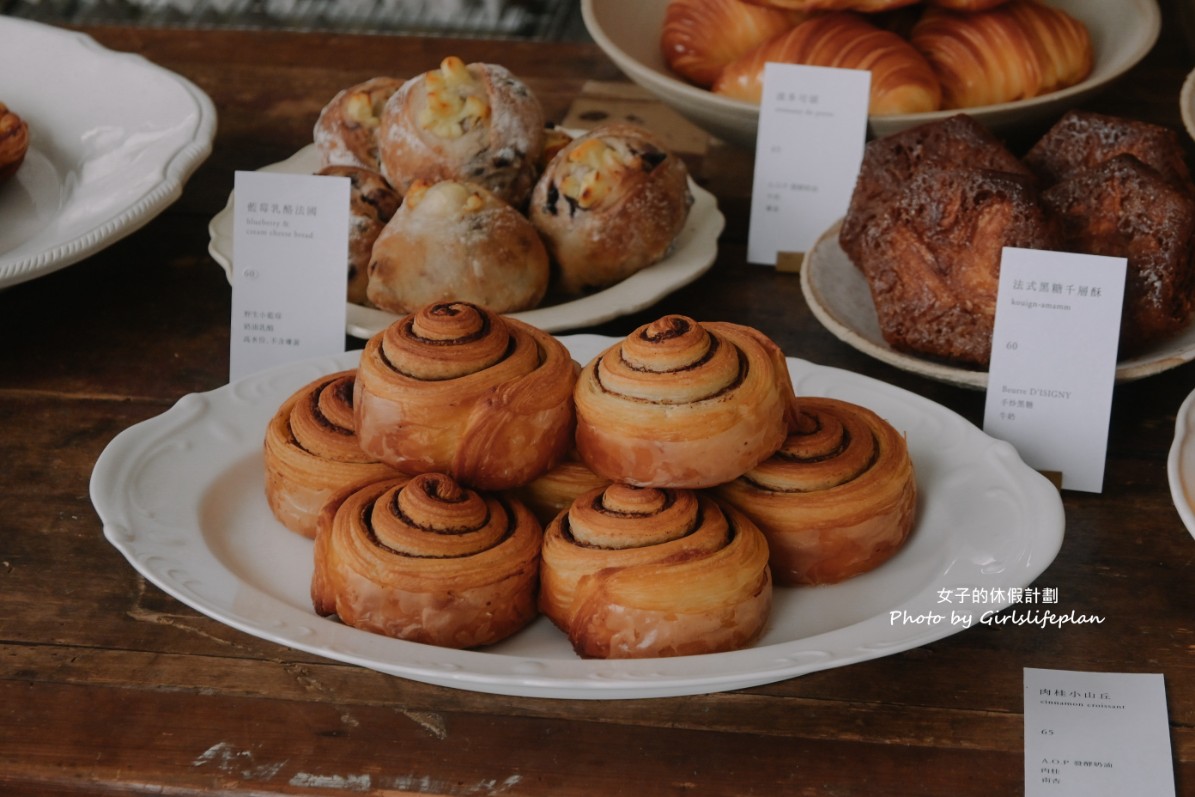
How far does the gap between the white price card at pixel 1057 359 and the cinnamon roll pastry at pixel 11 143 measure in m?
1.13

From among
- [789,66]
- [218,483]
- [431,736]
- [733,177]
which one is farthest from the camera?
[733,177]

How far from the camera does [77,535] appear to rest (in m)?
1.08

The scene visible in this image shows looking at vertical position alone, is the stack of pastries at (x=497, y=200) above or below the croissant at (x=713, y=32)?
below

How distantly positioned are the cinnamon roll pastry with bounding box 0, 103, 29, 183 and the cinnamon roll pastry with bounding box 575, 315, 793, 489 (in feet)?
3.09

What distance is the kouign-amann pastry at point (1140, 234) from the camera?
3.63 ft

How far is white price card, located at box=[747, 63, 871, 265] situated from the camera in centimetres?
142

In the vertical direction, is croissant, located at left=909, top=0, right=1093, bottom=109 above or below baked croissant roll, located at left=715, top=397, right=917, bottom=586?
above

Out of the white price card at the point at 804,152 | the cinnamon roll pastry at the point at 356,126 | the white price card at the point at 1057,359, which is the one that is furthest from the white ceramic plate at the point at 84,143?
the white price card at the point at 1057,359

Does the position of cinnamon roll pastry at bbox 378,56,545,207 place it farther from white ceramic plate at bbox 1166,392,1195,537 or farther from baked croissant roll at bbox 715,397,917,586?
white ceramic plate at bbox 1166,392,1195,537

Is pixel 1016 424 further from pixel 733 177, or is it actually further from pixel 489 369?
pixel 733 177

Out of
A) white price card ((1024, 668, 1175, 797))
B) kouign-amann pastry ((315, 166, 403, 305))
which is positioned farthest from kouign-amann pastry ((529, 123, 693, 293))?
white price card ((1024, 668, 1175, 797))

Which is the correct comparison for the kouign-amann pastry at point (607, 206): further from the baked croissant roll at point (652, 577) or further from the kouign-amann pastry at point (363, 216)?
the baked croissant roll at point (652, 577)

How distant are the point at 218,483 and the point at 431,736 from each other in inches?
11.4

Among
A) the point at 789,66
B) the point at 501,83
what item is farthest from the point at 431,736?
the point at 789,66
